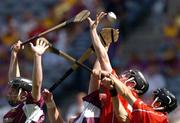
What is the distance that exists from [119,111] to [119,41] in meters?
7.38

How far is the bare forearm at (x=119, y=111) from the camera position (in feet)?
23.1

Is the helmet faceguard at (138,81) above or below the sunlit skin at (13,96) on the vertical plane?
→ below

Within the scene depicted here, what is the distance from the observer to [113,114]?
732 centimetres

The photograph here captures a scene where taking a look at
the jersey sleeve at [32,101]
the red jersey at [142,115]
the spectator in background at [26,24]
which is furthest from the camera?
the spectator in background at [26,24]

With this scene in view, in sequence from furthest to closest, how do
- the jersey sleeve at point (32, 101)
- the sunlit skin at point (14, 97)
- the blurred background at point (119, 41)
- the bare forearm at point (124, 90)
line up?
1. the blurred background at point (119, 41)
2. the sunlit skin at point (14, 97)
3. the jersey sleeve at point (32, 101)
4. the bare forearm at point (124, 90)

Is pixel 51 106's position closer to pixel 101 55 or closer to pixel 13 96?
pixel 13 96

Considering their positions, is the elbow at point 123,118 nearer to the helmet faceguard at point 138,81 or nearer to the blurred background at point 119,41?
the helmet faceguard at point 138,81

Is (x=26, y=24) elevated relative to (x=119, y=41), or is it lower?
elevated

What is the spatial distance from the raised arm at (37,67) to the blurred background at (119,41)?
5.65m

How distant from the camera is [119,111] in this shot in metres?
7.07

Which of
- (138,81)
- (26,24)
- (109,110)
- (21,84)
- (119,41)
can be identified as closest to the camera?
(109,110)

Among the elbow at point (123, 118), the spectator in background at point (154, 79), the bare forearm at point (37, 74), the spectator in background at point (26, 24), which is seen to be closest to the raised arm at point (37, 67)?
the bare forearm at point (37, 74)

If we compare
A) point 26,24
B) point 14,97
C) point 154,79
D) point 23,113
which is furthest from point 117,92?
point 26,24

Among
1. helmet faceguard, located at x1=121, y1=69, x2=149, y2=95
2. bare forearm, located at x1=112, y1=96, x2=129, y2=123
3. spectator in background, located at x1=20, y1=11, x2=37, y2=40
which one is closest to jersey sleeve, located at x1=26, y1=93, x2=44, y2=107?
helmet faceguard, located at x1=121, y1=69, x2=149, y2=95
